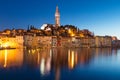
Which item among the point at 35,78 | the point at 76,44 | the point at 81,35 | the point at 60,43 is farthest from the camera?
the point at 81,35

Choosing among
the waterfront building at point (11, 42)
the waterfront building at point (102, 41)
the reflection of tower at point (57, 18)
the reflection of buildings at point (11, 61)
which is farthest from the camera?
the reflection of tower at point (57, 18)

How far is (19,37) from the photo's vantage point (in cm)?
8644

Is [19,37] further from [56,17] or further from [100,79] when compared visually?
[100,79]

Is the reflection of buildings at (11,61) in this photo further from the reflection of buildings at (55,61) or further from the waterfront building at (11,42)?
the waterfront building at (11,42)

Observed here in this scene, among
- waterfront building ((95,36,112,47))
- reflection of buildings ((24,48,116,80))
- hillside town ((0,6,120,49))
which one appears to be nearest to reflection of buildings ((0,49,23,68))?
reflection of buildings ((24,48,116,80))

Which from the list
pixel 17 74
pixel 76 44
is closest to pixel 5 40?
pixel 76 44

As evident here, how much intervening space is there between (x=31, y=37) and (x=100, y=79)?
70.5 meters

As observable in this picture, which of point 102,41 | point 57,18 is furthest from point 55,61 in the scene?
point 57,18

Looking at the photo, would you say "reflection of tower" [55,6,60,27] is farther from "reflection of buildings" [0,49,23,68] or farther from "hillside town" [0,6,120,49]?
"reflection of buildings" [0,49,23,68]

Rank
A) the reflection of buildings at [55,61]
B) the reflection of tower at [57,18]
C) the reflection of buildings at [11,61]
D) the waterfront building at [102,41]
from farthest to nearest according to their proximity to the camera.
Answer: the reflection of tower at [57,18]
the waterfront building at [102,41]
the reflection of buildings at [11,61]
the reflection of buildings at [55,61]

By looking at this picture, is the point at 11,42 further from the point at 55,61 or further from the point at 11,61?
the point at 11,61

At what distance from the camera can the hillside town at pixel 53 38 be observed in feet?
282

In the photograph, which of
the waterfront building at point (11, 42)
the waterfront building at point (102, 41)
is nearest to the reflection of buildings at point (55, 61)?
the waterfront building at point (11, 42)

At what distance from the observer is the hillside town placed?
282 feet
